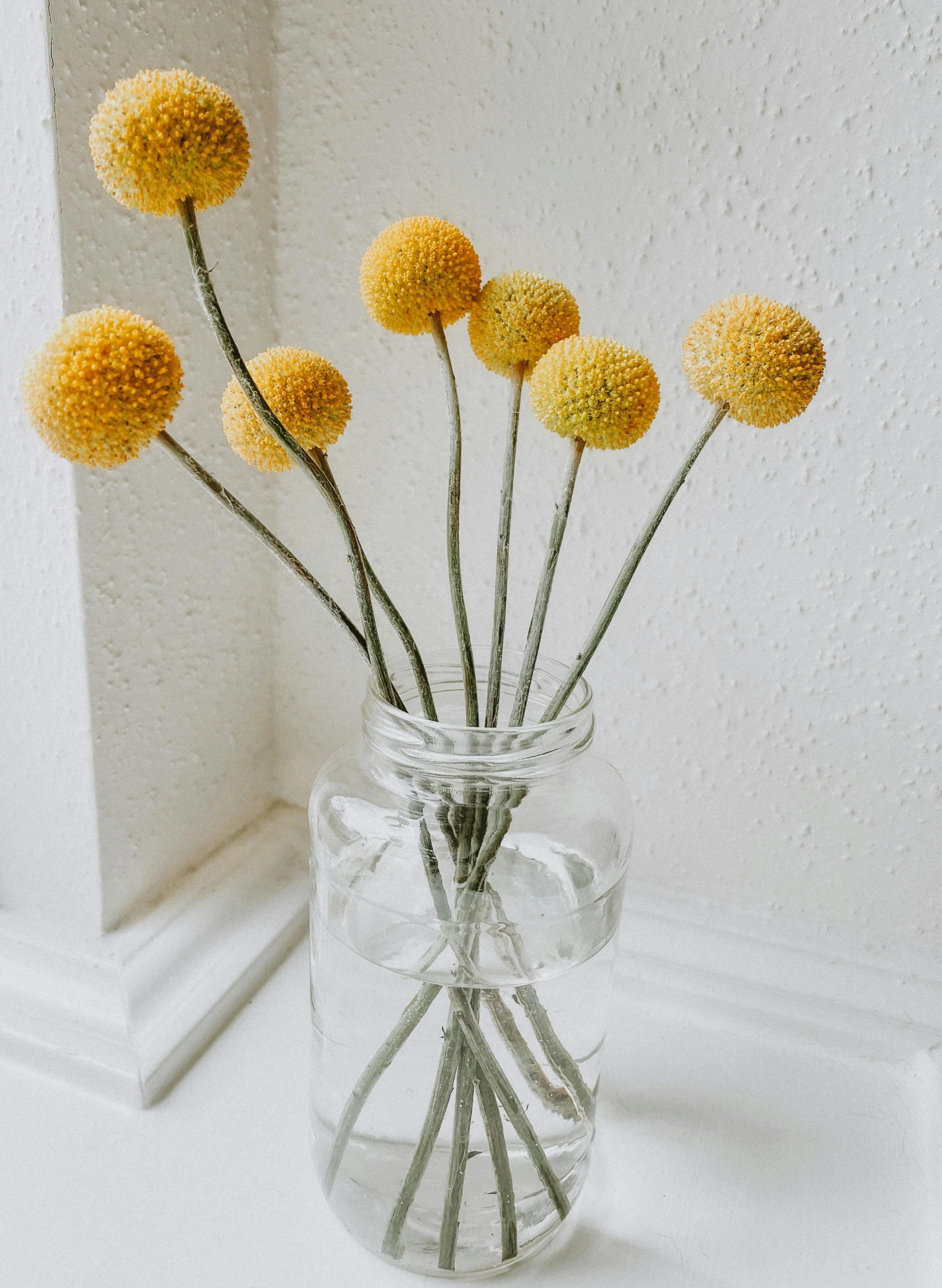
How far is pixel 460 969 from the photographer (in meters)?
0.45

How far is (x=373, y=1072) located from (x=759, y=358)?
Answer: 1.11ft

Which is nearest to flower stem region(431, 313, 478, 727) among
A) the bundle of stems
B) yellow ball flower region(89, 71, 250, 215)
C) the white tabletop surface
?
the bundle of stems

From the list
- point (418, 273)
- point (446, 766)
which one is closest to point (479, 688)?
point (446, 766)

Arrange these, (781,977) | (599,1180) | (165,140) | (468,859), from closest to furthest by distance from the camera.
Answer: (165,140)
(468,859)
(599,1180)
(781,977)

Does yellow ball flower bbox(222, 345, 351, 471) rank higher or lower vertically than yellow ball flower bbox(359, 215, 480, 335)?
lower

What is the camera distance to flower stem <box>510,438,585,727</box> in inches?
15.3

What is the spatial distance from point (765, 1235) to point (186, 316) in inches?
21.3

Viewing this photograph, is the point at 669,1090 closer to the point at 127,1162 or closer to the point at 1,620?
the point at 127,1162

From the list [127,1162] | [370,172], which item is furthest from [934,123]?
[127,1162]

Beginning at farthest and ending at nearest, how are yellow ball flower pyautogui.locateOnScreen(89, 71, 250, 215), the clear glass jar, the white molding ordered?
the white molding
the clear glass jar
yellow ball flower pyautogui.locateOnScreen(89, 71, 250, 215)

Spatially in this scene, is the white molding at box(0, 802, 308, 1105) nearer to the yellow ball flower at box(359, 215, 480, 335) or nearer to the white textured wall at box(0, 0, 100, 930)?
the white textured wall at box(0, 0, 100, 930)

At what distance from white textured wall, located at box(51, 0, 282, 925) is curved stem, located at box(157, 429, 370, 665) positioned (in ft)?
0.58

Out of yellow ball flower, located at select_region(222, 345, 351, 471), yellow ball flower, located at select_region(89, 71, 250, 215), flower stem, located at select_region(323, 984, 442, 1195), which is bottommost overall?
flower stem, located at select_region(323, 984, 442, 1195)

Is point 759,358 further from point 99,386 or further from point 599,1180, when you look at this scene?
point 599,1180
